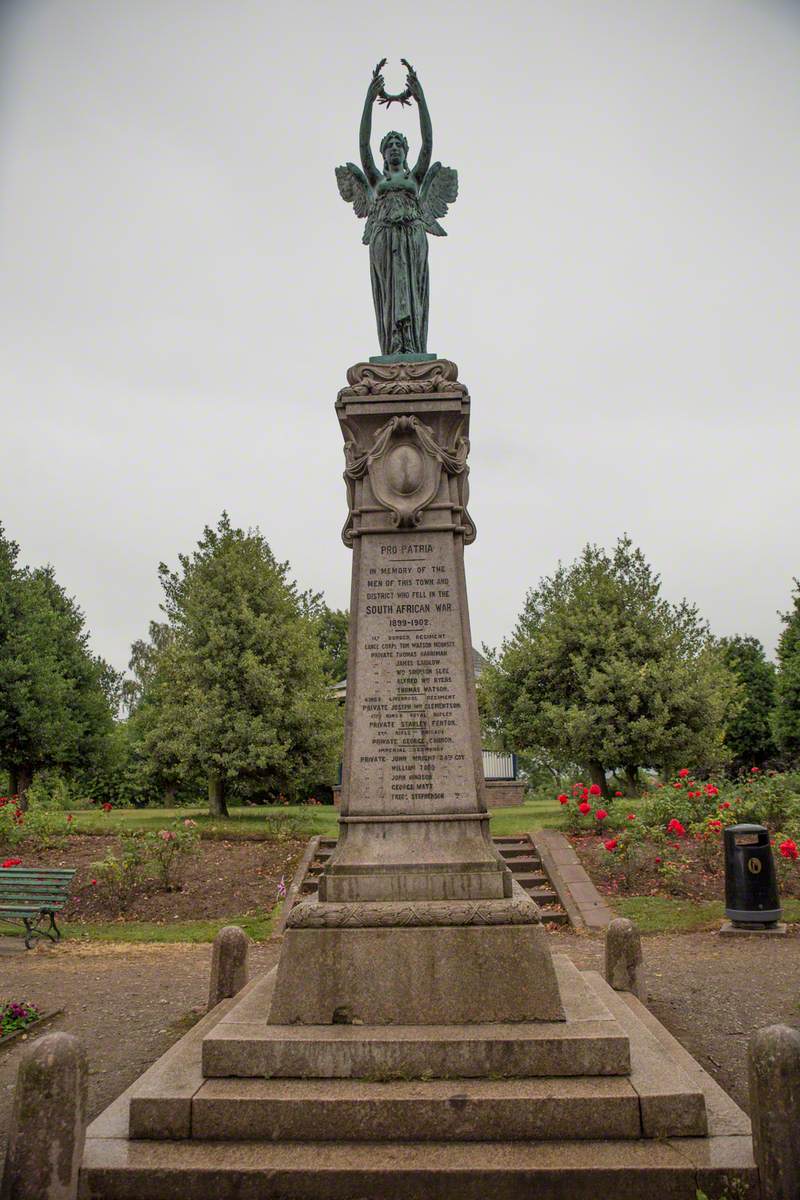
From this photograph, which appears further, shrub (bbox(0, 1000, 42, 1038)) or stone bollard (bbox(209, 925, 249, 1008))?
shrub (bbox(0, 1000, 42, 1038))

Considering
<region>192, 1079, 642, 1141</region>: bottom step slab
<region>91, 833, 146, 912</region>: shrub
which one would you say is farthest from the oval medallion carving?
<region>91, 833, 146, 912</region>: shrub

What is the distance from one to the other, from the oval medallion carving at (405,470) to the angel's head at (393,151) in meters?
2.84

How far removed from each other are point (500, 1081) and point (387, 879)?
57.9 inches

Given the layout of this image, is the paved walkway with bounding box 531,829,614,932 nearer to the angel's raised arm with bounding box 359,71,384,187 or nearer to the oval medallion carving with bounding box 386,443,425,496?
the oval medallion carving with bounding box 386,443,425,496

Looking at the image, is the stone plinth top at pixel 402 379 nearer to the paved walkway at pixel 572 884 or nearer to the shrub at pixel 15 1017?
the shrub at pixel 15 1017

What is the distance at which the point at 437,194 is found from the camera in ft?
25.2

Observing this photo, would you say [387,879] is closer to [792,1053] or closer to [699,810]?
[792,1053]

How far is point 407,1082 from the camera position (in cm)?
461

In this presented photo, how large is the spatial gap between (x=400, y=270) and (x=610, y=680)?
1549 cm

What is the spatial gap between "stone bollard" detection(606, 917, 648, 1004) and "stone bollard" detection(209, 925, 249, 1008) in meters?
3.05

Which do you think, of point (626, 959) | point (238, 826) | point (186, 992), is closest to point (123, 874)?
point (238, 826)

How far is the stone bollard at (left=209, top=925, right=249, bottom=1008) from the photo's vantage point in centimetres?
685

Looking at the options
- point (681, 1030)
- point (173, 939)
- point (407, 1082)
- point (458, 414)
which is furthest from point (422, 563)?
point (173, 939)

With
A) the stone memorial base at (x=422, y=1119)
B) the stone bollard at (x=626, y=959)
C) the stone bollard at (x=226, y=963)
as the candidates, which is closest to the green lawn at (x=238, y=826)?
the stone bollard at (x=226, y=963)
